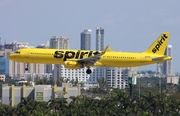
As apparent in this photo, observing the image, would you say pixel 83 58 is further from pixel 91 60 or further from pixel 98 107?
pixel 98 107

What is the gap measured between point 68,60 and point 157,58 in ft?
58.0

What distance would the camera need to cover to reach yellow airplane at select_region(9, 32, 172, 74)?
12444 cm

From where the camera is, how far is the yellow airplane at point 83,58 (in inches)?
4899

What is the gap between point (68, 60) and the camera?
126438mm

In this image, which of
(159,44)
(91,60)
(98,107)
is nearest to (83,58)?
(91,60)

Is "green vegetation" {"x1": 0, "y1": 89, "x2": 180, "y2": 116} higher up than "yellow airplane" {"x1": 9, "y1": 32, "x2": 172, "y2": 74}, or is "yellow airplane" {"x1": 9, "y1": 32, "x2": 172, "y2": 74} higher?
"yellow airplane" {"x1": 9, "y1": 32, "x2": 172, "y2": 74}

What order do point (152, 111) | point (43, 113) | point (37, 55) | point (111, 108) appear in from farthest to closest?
point (152, 111)
point (111, 108)
point (43, 113)
point (37, 55)

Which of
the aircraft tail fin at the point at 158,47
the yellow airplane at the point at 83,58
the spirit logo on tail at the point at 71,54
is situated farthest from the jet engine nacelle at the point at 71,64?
the aircraft tail fin at the point at 158,47

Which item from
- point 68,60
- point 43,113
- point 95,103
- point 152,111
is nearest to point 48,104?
point 95,103

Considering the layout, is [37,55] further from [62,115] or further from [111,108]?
[111,108]

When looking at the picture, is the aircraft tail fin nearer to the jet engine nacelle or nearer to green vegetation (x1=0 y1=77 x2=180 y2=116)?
the jet engine nacelle

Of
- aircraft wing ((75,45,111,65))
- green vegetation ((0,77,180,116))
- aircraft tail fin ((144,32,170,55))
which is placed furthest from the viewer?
green vegetation ((0,77,180,116))

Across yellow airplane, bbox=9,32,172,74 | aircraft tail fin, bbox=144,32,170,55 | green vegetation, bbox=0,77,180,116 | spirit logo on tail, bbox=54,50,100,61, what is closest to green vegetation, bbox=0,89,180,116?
green vegetation, bbox=0,77,180,116

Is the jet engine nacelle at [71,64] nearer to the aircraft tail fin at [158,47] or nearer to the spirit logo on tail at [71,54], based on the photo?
the spirit logo on tail at [71,54]
